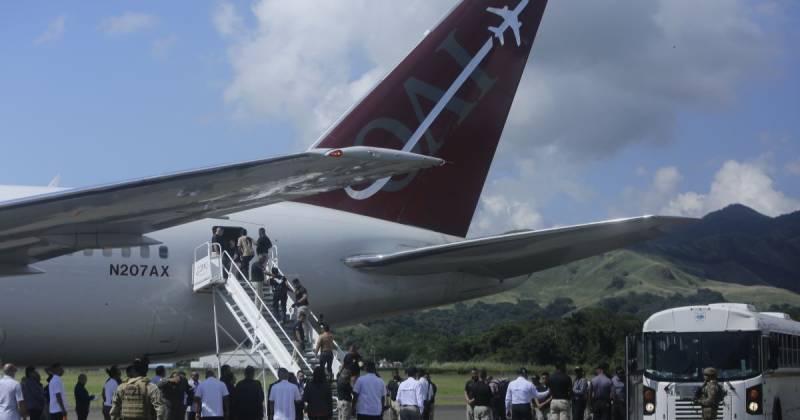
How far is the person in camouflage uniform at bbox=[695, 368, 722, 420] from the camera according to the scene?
A: 17.7 meters

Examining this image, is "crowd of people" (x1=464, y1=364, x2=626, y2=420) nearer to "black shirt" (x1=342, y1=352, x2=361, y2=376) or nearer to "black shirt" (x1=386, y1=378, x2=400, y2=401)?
"black shirt" (x1=386, y1=378, x2=400, y2=401)

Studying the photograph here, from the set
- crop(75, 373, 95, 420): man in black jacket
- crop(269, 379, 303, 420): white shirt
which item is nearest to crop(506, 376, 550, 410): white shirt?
crop(269, 379, 303, 420): white shirt

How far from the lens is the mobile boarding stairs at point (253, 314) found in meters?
Result: 21.0

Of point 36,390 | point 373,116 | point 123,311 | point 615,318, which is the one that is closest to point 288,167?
point 36,390

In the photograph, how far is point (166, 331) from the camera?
75.0 ft

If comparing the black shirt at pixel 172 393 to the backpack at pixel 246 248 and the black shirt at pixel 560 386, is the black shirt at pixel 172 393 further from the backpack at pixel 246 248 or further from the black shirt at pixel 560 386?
the black shirt at pixel 560 386

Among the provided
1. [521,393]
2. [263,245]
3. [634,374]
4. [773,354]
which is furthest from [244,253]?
[773,354]

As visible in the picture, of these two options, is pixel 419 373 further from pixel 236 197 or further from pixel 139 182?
pixel 139 182

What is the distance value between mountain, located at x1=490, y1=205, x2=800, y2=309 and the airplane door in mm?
116671

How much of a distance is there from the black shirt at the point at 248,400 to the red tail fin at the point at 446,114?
8.39m

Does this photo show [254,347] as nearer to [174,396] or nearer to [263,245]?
[263,245]

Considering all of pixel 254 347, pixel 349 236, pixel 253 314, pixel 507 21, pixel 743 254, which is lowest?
pixel 254 347

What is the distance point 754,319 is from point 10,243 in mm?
12797

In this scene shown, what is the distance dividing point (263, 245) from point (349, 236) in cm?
220
